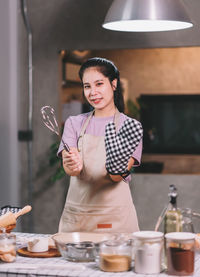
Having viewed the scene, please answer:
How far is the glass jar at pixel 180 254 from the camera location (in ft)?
6.35

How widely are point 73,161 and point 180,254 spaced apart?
810mm

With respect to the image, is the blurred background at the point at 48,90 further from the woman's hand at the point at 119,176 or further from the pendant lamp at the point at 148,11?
the woman's hand at the point at 119,176

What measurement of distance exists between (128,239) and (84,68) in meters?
1.01

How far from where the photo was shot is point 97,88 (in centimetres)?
279

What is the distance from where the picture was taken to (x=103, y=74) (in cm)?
282

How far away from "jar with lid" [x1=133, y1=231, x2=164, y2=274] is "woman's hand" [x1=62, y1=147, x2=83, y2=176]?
68 cm

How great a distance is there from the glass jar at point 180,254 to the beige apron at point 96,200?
2.67ft

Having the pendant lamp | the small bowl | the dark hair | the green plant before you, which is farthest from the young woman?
the green plant

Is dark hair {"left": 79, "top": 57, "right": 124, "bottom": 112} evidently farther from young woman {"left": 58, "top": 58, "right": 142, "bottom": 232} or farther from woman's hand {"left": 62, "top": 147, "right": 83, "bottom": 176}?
woman's hand {"left": 62, "top": 147, "right": 83, "bottom": 176}

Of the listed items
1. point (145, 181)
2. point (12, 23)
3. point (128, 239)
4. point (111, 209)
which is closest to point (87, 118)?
point (111, 209)

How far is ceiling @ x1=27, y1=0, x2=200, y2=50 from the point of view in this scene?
457 cm

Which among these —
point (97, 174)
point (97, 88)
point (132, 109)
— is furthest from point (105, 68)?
point (132, 109)

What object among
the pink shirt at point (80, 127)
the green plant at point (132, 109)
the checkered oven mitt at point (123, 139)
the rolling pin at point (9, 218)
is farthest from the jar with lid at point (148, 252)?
the green plant at point (132, 109)

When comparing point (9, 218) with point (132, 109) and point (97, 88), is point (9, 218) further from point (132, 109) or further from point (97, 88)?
point (132, 109)
